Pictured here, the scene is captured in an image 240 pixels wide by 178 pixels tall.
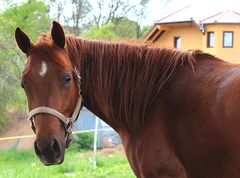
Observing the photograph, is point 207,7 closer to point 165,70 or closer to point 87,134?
point 87,134

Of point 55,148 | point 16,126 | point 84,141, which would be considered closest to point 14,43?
point 84,141

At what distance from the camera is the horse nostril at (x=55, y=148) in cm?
325

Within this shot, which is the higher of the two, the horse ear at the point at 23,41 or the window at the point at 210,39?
the horse ear at the point at 23,41

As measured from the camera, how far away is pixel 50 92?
3.34 m

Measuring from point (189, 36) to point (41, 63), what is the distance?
24.3 m

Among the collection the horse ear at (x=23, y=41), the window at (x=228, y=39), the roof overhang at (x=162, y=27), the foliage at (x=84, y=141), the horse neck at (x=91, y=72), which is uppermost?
the horse ear at (x=23, y=41)

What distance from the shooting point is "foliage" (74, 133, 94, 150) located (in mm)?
19038

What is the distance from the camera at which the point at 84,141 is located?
63.3 feet

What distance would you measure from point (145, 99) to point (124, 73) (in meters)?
0.32

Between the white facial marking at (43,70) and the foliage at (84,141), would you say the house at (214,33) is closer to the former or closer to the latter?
the foliage at (84,141)

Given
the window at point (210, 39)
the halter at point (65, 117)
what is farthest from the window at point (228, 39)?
the halter at point (65, 117)

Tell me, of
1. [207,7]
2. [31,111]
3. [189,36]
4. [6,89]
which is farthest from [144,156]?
[207,7]

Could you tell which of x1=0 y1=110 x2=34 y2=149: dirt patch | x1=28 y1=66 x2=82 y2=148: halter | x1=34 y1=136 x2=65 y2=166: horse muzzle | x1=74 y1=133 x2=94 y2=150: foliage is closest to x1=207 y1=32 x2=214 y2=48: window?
x1=74 y1=133 x2=94 y2=150: foliage

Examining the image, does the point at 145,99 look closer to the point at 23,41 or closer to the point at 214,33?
the point at 23,41
